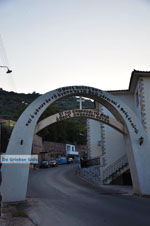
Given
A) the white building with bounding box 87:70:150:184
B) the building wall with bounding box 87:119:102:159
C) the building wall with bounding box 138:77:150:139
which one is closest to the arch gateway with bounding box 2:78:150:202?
the building wall with bounding box 138:77:150:139

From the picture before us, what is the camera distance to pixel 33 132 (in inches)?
618

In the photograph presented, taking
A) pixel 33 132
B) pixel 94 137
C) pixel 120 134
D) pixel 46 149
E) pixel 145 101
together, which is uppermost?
pixel 145 101

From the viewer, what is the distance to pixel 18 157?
1490 cm

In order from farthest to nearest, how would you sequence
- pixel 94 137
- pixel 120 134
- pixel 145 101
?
pixel 94 137
pixel 120 134
pixel 145 101

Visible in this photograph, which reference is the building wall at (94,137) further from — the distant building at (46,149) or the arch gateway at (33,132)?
the distant building at (46,149)

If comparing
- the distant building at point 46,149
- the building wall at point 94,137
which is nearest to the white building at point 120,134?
the building wall at point 94,137

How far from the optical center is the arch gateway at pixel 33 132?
577 inches

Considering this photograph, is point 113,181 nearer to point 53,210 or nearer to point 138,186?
point 138,186

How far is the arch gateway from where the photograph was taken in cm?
1466

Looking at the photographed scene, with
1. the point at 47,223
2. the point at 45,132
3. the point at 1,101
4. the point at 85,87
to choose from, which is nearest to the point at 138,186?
the point at 85,87

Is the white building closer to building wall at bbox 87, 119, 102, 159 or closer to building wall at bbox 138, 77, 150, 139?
building wall at bbox 138, 77, 150, 139

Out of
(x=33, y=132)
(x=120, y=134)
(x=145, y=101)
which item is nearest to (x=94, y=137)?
(x=120, y=134)

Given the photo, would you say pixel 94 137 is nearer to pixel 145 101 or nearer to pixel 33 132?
pixel 145 101

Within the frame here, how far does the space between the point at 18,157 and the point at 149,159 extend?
7.37 metres
